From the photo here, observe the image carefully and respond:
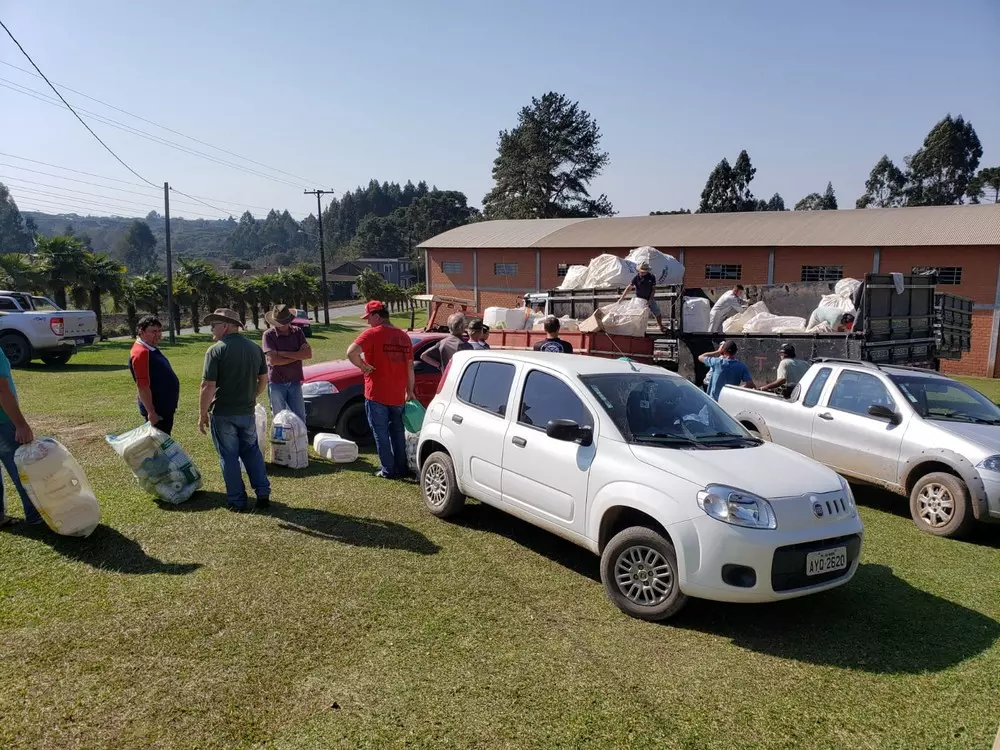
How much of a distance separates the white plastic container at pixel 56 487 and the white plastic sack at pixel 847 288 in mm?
10915

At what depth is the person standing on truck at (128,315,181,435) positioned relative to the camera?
634 centimetres

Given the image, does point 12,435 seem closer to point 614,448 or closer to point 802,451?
point 614,448

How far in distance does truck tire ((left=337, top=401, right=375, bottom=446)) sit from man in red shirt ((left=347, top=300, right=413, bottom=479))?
66.2 inches

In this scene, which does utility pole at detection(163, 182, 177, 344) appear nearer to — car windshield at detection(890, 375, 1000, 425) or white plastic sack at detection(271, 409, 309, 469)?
white plastic sack at detection(271, 409, 309, 469)

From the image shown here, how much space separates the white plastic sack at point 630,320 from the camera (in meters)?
11.3

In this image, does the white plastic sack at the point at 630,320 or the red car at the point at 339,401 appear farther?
the white plastic sack at the point at 630,320

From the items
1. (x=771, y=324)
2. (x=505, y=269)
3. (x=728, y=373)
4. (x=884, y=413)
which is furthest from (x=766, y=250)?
(x=884, y=413)

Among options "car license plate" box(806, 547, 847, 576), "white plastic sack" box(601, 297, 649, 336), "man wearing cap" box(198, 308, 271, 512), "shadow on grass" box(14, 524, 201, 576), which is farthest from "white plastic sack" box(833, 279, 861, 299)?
"shadow on grass" box(14, 524, 201, 576)

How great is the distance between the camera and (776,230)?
29.1m

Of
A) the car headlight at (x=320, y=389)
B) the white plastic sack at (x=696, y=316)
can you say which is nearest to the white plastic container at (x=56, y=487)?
the car headlight at (x=320, y=389)

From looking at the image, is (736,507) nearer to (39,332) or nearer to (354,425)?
(354,425)

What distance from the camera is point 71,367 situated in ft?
57.0

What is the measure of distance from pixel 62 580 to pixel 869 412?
23.3ft

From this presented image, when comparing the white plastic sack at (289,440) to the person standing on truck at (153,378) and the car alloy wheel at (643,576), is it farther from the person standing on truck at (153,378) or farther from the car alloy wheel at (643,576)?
the car alloy wheel at (643,576)
